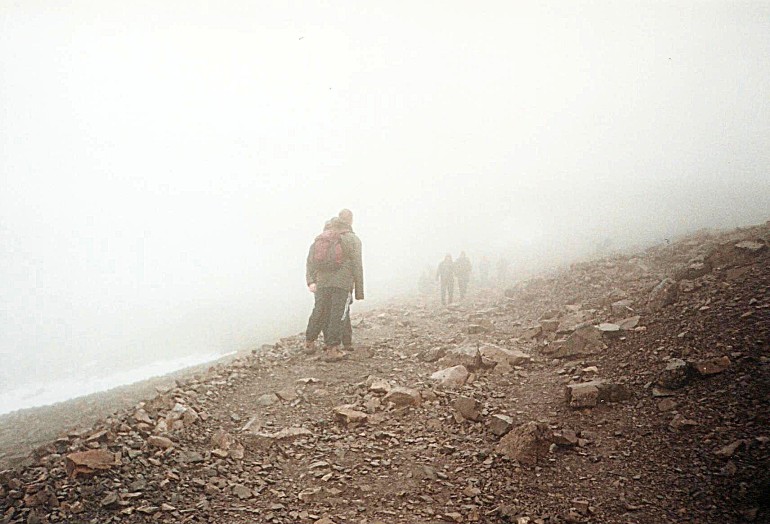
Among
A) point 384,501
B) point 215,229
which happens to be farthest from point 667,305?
point 215,229

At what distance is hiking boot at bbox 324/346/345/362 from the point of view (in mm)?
7561

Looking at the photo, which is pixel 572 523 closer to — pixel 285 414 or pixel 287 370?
pixel 285 414

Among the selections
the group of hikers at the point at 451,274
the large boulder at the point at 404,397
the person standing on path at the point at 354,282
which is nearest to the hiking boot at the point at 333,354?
the person standing on path at the point at 354,282

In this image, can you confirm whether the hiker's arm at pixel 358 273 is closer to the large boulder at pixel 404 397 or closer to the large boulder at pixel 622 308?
the large boulder at pixel 404 397

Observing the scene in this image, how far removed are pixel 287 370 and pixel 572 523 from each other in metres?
5.14

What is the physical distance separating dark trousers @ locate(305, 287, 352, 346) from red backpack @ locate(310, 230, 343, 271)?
0.45 meters

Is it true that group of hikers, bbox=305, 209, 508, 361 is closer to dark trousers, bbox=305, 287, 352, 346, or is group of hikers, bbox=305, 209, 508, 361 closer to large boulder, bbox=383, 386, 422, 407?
dark trousers, bbox=305, 287, 352, 346

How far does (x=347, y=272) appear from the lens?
771 cm

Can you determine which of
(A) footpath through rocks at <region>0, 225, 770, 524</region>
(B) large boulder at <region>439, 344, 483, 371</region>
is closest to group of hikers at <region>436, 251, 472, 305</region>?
(B) large boulder at <region>439, 344, 483, 371</region>

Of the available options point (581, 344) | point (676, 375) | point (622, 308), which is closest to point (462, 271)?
point (622, 308)

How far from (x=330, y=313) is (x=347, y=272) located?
2.83 ft

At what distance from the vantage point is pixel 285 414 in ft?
18.5

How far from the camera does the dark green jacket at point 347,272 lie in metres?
7.64

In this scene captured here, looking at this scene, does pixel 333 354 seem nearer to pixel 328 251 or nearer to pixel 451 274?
pixel 328 251
